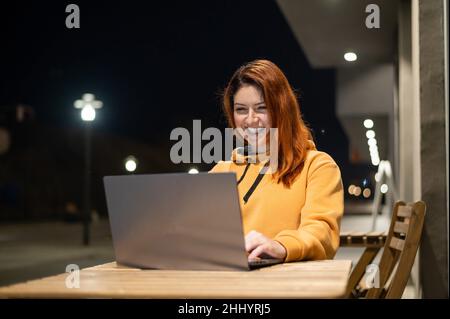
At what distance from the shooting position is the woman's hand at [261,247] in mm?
2141

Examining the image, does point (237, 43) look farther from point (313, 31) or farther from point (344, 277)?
point (313, 31)

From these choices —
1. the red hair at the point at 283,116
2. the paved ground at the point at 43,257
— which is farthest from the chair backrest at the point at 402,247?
the paved ground at the point at 43,257

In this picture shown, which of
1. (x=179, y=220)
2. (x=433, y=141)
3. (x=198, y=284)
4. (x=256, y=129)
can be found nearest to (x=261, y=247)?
(x=179, y=220)

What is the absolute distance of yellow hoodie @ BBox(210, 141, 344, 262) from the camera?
2441mm

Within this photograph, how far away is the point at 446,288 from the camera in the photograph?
4.29 m

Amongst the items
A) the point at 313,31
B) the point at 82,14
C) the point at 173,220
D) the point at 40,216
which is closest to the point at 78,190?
the point at 40,216

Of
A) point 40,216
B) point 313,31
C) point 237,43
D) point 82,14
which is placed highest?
point 313,31

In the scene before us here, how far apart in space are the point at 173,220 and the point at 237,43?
302 centimetres

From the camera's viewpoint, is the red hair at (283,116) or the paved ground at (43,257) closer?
the red hair at (283,116)

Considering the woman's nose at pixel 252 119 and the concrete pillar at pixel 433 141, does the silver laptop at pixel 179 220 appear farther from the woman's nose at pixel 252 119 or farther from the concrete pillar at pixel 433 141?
the concrete pillar at pixel 433 141

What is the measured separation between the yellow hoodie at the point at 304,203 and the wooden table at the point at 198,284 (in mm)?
339
